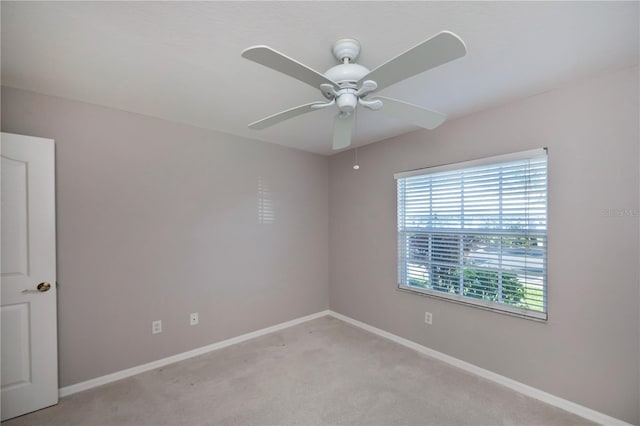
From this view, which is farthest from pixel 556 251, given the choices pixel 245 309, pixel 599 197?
pixel 245 309

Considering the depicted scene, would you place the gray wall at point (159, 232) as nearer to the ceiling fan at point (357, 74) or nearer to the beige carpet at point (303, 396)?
the beige carpet at point (303, 396)

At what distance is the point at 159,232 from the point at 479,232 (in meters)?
2.97

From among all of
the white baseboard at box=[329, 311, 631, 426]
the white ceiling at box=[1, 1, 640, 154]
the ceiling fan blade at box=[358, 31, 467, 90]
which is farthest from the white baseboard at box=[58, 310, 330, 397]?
the ceiling fan blade at box=[358, 31, 467, 90]

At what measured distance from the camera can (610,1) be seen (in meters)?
1.32

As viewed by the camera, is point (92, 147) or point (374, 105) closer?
point (374, 105)

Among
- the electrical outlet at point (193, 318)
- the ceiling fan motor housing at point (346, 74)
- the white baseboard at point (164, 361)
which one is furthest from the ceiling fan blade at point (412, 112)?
the white baseboard at point (164, 361)

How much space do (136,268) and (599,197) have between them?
3.70 metres

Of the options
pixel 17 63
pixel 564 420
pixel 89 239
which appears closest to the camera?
pixel 17 63

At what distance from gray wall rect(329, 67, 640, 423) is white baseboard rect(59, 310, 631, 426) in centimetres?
5

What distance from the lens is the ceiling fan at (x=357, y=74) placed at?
1.10m

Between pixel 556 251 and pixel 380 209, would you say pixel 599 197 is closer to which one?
pixel 556 251

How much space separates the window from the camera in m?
2.27

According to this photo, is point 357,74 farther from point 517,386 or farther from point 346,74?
point 517,386

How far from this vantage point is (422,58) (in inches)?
45.6
